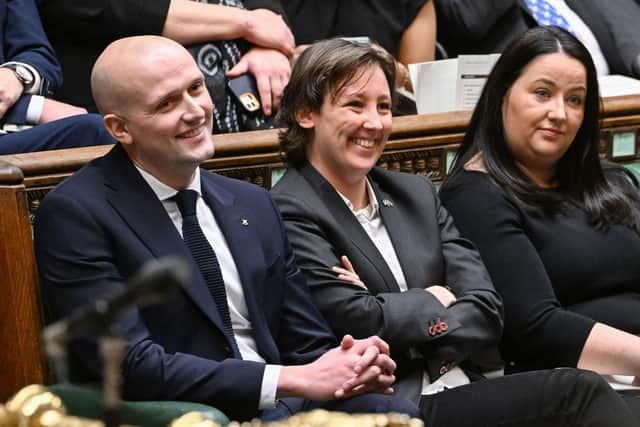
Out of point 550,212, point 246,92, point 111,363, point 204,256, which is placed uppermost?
point 111,363

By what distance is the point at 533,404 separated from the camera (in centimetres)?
206

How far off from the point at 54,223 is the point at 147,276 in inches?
48.0

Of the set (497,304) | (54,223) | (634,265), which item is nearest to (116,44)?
(54,223)

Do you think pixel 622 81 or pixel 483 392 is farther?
pixel 622 81

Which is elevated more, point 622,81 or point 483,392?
point 622,81

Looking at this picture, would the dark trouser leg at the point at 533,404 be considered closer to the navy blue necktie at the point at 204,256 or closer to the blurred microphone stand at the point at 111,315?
the navy blue necktie at the point at 204,256

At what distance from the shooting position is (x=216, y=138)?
2.44 meters

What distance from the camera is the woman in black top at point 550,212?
2318 mm

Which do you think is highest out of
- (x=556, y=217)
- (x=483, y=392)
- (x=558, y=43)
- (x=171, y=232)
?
(x=558, y=43)

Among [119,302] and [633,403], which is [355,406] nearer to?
[633,403]

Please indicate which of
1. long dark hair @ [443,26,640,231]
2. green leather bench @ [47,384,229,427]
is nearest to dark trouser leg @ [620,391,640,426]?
long dark hair @ [443,26,640,231]

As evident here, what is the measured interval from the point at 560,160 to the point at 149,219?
1.12m

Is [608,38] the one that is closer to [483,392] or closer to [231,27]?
[231,27]

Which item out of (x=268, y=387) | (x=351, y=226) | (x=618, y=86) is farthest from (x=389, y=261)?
(x=618, y=86)
